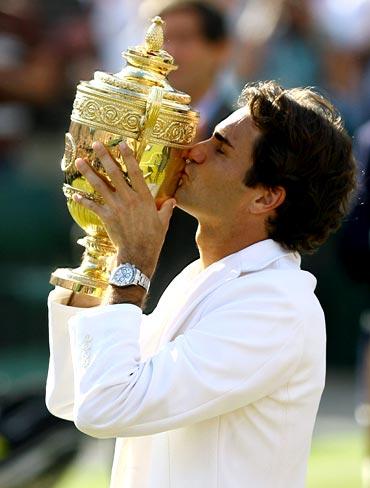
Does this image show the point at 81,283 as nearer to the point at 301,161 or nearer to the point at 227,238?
the point at 227,238

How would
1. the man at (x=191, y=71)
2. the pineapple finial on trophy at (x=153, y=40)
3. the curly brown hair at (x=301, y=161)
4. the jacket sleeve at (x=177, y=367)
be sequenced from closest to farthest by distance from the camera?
the jacket sleeve at (x=177, y=367) → the curly brown hair at (x=301, y=161) → the pineapple finial on trophy at (x=153, y=40) → the man at (x=191, y=71)

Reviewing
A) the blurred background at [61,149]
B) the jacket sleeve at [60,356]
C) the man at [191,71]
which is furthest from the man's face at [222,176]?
the blurred background at [61,149]

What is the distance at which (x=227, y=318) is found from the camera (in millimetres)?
2855

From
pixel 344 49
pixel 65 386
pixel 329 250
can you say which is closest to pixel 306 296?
pixel 65 386

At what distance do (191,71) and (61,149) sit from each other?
11.8 feet

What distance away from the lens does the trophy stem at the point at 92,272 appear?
3125 mm

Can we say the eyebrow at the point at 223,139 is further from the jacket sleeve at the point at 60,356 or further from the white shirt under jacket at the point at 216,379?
the jacket sleeve at the point at 60,356

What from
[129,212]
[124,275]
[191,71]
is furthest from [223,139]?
[191,71]

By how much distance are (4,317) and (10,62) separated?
5.71 ft

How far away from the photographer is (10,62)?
8.78 meters

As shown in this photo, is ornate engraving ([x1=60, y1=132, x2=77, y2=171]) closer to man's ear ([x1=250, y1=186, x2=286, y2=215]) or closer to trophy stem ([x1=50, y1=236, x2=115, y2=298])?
trophy stem ([x1=50, y1=236, x2=115, y2=298])

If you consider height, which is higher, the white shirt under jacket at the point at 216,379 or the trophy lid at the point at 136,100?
the trophy lid at the point at 136,100

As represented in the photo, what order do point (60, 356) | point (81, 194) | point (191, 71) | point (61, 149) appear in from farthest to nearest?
point (61, 149)
point (191, 71)
point (60, 356)
point (81, 194)

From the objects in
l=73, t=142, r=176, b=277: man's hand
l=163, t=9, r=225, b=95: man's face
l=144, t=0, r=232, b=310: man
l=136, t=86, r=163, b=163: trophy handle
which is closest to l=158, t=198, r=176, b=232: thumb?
l=73, t=142, r=176, b=277: man's hand
